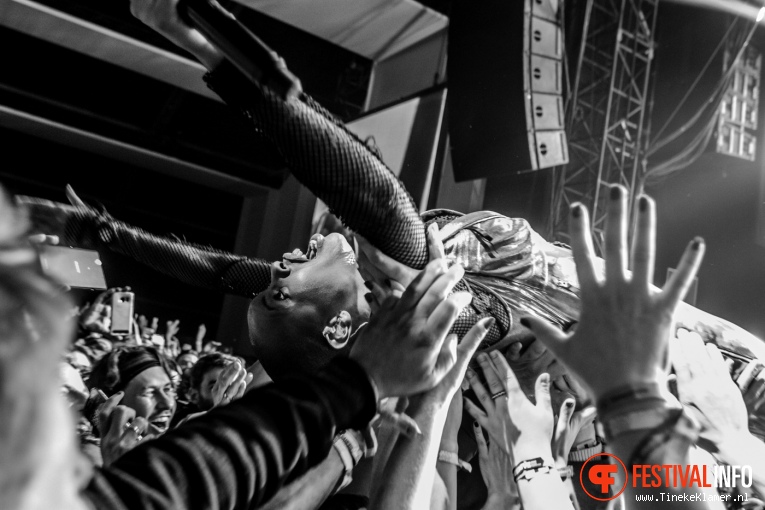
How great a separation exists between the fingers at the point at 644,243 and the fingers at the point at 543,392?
703 mm

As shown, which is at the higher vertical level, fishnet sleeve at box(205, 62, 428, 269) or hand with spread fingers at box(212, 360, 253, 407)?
fishnet sleeve at box(205, 62, 428, 269)

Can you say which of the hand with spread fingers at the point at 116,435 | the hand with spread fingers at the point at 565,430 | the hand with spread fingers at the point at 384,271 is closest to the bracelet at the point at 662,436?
the hand with spread fingers at the point at 384,271

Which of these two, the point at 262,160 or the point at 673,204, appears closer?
the point at 673,204

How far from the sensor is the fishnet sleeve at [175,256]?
177cm

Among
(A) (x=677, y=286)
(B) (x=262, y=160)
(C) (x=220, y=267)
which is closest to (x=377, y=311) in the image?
(A) (x=677, y=286)

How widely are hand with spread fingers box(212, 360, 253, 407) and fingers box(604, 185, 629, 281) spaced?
5.60 ft

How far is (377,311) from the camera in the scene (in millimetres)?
1123

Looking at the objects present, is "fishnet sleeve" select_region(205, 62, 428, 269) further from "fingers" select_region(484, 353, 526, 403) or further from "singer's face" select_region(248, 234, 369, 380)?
"fingers" select_region(484, 353, 526, 403)

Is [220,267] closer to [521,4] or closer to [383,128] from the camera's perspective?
[521,4]

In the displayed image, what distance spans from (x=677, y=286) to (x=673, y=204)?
256 inches

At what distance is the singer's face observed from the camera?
1564 millimetres

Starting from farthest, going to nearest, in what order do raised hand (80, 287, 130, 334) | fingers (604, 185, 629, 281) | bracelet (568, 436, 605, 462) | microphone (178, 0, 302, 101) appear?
raised hand (80, 287, 130, 334) → bracelet (568, 436, 605, 462) → fingers (604, 185, 629, 281) → microphone (178, 0, 302, 101)

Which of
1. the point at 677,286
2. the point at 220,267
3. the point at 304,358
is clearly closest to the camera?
the point at 677,286
